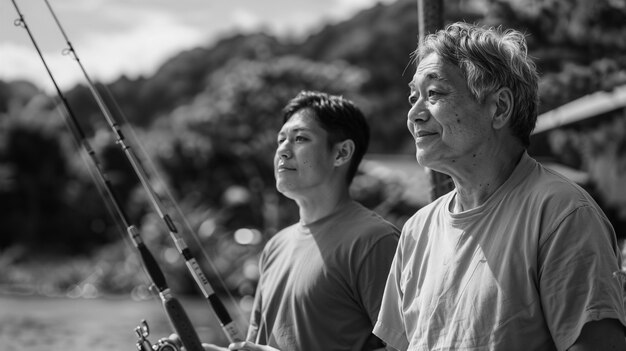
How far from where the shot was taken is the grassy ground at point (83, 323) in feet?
44.5

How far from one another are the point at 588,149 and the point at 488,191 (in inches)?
364

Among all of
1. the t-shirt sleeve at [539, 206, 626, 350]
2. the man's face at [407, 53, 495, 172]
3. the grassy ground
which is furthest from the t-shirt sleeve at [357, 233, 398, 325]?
the grassy ground

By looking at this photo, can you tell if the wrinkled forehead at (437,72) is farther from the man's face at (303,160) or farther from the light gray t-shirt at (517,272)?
the man's face at (303,160)

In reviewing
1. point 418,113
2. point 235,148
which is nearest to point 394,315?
point 418,113

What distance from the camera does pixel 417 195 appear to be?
18203 millimetres

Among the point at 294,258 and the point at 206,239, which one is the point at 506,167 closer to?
the point at 294,258

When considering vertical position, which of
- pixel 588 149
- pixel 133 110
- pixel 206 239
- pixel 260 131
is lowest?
pixel 588 149

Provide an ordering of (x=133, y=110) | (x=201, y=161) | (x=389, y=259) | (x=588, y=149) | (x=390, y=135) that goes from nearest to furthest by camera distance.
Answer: (x=389, y=259)
(x=588, y=149)
(x=201, y=161)
(x=390, y=135)
(x=133, y=110)

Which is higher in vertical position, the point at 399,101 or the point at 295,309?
the point at 399,101

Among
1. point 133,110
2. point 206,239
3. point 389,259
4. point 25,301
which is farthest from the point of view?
point 133,110

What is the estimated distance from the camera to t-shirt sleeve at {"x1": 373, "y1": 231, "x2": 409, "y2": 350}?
2303 mm

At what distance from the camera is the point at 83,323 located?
17344mm

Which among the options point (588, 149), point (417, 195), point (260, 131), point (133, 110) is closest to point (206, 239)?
point (260, 131)

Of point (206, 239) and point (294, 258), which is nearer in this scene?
point (294, 258)
